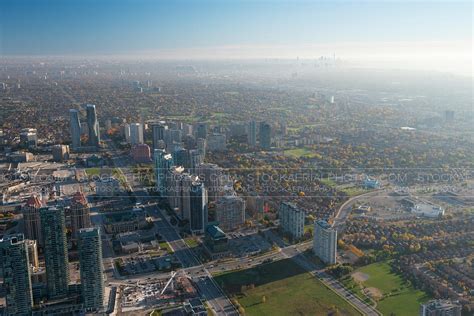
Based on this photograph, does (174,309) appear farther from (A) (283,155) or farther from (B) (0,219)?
(A) (283,155)

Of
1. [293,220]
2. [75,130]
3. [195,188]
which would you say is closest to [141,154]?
[75,130]

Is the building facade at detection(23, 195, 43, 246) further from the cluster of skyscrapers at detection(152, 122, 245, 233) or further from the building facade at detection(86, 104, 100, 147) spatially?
the building facade at detection(86, 104, 100, 147)

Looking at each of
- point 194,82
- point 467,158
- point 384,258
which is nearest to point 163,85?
point 194,82

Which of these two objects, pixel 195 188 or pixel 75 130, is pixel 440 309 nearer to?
pixel 195 188

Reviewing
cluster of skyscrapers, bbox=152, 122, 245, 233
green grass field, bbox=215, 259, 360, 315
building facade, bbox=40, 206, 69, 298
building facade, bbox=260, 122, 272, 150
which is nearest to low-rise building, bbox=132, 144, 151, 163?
cluster of skyscrapers, bbox=152, 122, 245, 233

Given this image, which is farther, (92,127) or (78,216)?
(92,127)

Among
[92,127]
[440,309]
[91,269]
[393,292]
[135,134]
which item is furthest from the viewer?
[135,134]
